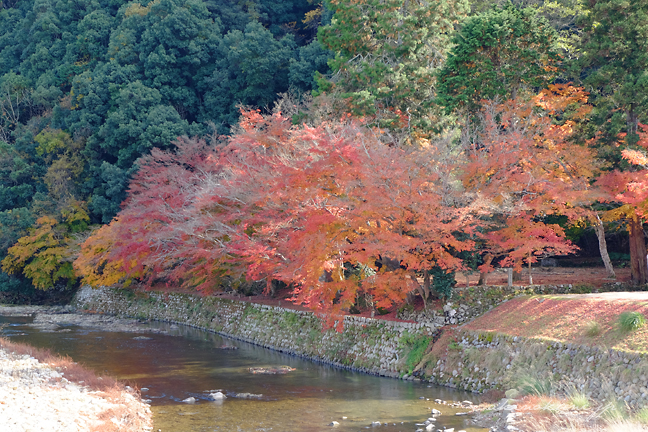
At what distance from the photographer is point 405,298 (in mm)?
20641

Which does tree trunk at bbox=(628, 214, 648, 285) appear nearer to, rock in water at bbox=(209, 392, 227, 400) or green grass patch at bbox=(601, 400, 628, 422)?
green grass patch at bbox=(601, 400, 628, 422)

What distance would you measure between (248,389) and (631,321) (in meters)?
10.4

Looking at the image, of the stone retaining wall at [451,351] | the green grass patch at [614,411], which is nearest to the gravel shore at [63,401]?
the stone retaining wall at [451,351]

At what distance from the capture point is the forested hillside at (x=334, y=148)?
19.5 metres

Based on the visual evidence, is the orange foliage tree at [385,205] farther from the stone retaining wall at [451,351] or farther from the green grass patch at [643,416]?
the green grass patch at [643,416]

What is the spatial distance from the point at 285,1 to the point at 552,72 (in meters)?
33.7

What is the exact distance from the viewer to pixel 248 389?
17.7 metres

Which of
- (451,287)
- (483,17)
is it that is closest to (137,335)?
(451,287)

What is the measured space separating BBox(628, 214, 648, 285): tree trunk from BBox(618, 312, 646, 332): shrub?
873 centimetres

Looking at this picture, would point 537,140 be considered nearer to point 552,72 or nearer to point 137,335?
point 552,72

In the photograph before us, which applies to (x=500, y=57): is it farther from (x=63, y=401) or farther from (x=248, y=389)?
(x=63, y=401)

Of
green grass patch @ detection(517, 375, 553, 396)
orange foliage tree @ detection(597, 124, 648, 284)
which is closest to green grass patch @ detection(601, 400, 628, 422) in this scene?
green grass patch @ detection(517, 375, 553, 396)

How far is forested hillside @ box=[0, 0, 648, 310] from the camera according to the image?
19.5 m

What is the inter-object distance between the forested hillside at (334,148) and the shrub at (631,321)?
507 centimetres
